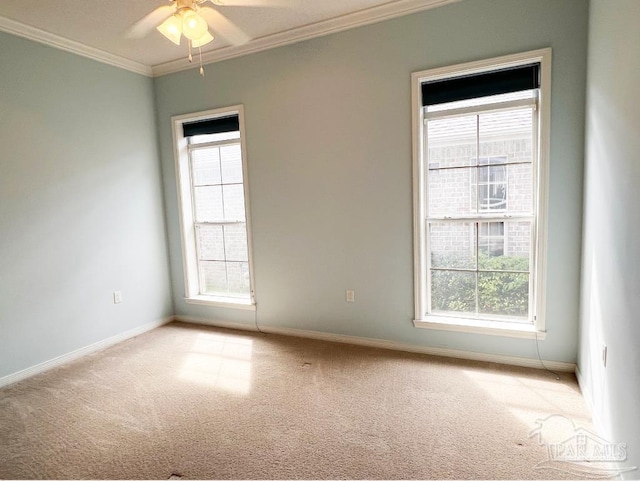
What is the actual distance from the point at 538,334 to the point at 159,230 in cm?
380

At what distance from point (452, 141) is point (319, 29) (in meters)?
1.48

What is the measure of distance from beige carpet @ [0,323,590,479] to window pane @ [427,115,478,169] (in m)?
1.61

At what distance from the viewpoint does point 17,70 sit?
111 inches

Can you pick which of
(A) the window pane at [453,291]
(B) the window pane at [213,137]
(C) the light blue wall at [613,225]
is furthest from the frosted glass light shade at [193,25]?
(A) the window pane at [453,291]

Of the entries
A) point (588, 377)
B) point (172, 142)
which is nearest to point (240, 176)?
point (172, 142)

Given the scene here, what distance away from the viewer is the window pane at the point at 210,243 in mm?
3973

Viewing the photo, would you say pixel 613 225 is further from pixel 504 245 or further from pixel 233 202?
pixel 233 202

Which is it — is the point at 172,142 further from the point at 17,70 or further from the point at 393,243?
the point at 393,243

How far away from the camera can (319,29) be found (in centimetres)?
304

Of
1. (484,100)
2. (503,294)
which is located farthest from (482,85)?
(503,294)

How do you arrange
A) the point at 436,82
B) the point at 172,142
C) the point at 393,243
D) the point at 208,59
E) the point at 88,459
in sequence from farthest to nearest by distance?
the point at 172,142 → the point at 208,59 → the point at 393,243 → the point at 436,82 → the point at 88,459

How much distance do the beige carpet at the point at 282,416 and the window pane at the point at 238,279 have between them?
87 centimetres

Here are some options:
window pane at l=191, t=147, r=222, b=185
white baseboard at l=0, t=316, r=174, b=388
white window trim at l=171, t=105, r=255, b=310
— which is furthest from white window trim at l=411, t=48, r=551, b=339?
white baseboard at l=0, t=316, r=174, b=388

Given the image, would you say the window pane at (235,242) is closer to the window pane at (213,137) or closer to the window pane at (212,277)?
the window pane at (212,277)
